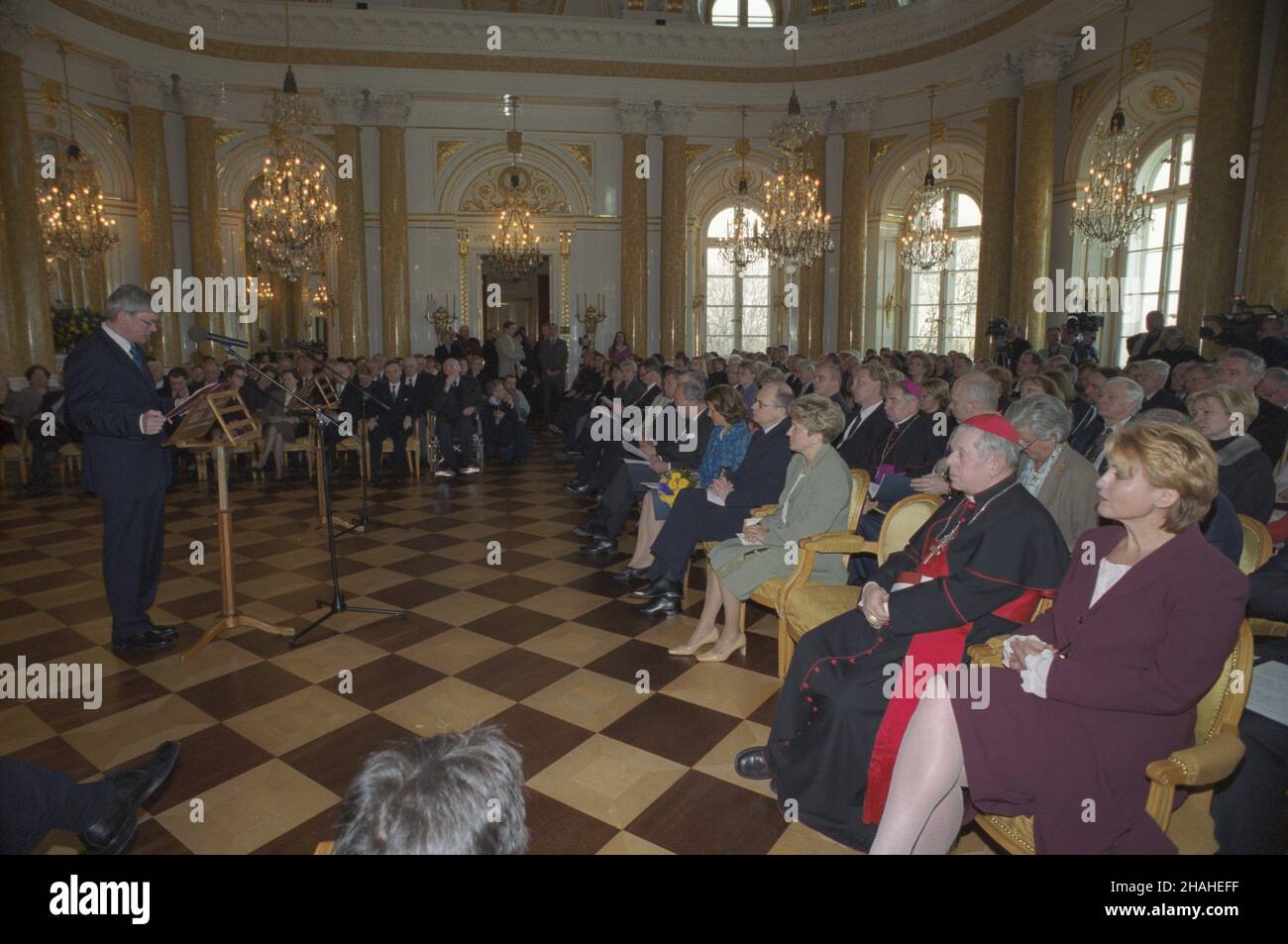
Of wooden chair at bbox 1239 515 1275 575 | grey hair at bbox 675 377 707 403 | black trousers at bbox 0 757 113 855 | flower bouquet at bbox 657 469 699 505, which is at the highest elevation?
grey hair at bbox 675 377 707 403

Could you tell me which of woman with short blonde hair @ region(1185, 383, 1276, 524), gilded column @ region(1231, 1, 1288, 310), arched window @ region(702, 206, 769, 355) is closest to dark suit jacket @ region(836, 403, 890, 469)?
woman with short blonde hair @ region(1185, 383, 1276, 524)

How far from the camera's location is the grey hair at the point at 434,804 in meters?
1.04

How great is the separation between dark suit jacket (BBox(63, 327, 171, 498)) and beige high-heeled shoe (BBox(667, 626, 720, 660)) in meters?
2.93

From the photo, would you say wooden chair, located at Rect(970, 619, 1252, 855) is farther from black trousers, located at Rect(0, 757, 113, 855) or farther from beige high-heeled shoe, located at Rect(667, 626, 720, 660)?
black trousers, located at Rect(0, 757, 113, 855)

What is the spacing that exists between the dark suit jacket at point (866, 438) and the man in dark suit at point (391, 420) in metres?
5.45

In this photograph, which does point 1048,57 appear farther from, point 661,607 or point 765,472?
point 661,607

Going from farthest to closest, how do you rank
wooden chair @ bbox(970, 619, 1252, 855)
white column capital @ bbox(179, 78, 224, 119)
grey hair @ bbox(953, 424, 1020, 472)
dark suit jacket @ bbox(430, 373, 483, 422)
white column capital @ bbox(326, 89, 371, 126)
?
white column capital @ bbox(326, 89, 371, 126)
white column capital @ bbox(179, 78, 224, 119)
dark suit jacket @ bbox(430, 373, 483, 422)
grey hair @ bbox(953, 424, 1020, 472)
wooden chair @ bbox(970, 619, 1252, 855)

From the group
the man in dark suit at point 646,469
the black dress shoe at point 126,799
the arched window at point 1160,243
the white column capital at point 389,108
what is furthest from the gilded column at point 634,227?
the black dress shoe at point 126,799

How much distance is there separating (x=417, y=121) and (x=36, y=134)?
576 cm

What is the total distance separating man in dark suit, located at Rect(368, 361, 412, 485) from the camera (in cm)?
868

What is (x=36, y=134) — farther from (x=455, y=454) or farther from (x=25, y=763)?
(x=25, y=763)

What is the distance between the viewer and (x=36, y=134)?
1127 cm

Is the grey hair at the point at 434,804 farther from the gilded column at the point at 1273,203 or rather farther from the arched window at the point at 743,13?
the arched window at the point at 743,13

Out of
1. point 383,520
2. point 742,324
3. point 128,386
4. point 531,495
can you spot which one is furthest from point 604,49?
point 128,386
